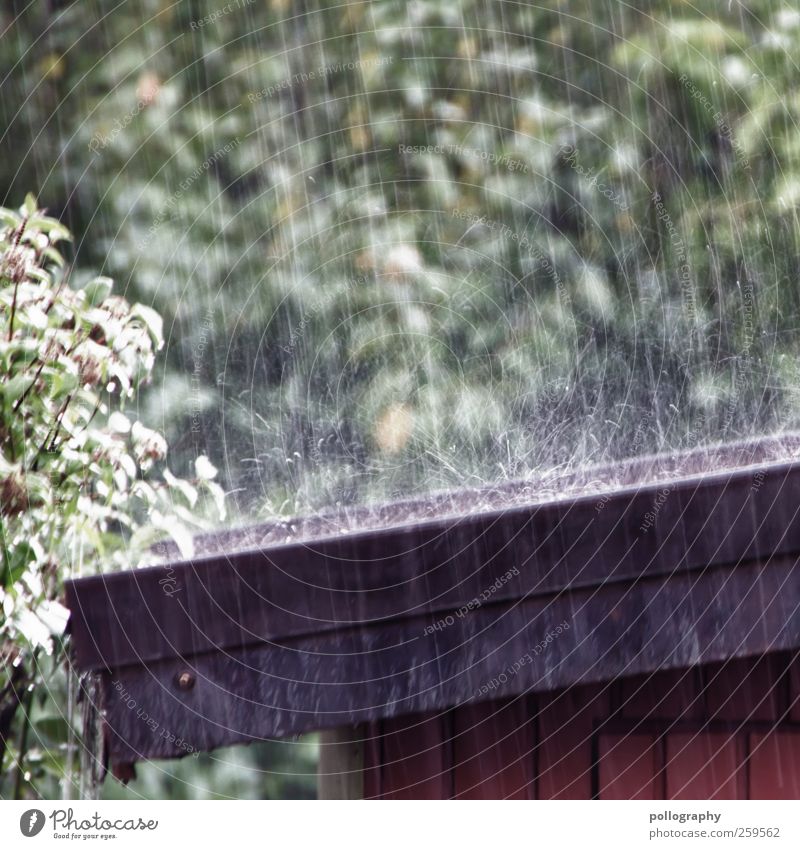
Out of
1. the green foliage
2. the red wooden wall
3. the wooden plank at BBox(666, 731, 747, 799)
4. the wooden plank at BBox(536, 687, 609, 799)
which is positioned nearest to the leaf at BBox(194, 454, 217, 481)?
the green foliage

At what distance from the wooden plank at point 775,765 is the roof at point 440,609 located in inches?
5.8

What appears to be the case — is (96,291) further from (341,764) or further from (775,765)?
(775,765)

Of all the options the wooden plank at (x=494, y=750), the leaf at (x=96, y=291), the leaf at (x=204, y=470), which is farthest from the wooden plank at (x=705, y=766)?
the leaf at (x=96, y=291)

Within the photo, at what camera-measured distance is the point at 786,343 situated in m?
0.97

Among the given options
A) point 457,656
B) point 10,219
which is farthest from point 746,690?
point 10,219

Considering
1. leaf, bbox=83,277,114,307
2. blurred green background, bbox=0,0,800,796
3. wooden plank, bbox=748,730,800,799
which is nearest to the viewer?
wooden plank, bbox=748,730,800,799

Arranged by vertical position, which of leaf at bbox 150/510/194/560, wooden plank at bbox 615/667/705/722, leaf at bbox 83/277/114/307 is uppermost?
leaf at bbox 83/277/114/307

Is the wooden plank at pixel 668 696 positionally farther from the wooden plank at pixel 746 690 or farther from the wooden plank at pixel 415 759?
the wooden plank at pixel 415 759

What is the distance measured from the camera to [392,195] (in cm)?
148

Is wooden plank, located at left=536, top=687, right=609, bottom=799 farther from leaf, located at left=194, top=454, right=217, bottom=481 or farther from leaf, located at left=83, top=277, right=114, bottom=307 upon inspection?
leaf, located at left=83, top=277, right=114, bottom=307

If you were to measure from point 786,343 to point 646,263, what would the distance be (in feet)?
1.20

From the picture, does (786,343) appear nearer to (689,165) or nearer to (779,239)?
(779,239)

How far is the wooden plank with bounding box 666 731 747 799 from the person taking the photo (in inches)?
31.0

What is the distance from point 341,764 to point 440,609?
0.30 meters
